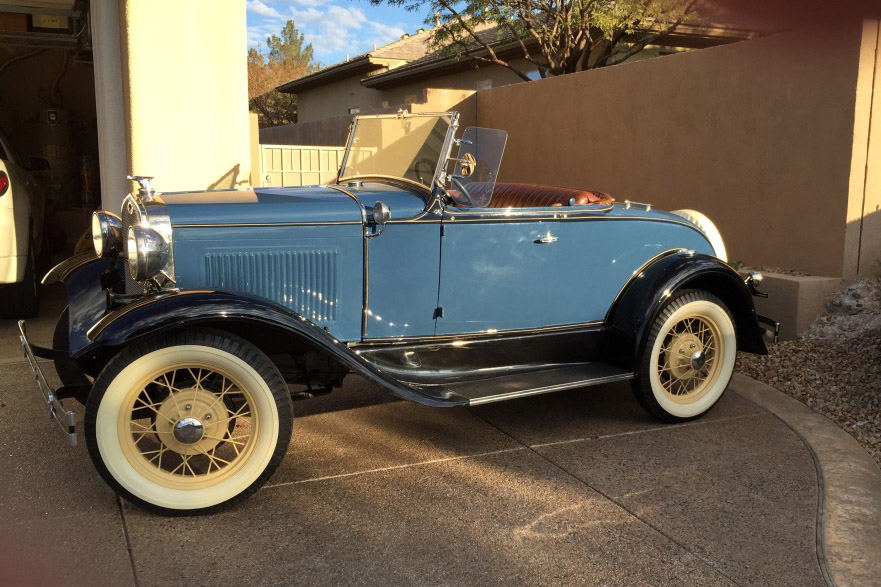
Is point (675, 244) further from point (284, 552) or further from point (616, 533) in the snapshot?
point (284, 552)

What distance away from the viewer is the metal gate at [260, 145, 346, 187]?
29.3 feet

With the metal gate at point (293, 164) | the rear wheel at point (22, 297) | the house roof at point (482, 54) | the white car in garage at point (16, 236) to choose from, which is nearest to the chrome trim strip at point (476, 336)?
the white car in garage at point (16, 236)

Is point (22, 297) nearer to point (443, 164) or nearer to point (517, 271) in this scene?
point (443, 164)

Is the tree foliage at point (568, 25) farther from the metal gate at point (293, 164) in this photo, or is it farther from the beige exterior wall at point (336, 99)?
the beige exterior wall at point (336, 99)

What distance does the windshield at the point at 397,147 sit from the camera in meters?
3.84

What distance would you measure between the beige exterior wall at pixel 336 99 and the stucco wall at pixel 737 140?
40.8ft

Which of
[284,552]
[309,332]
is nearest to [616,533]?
[284,552]

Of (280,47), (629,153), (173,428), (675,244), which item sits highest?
(280,47)

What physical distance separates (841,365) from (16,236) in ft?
19.8

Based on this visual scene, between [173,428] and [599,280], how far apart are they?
2382mm

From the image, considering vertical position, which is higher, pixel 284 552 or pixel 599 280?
pixel 599 280

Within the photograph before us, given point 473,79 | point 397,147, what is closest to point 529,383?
point 397,147

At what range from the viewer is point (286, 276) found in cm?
340

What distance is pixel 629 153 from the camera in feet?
26.1
